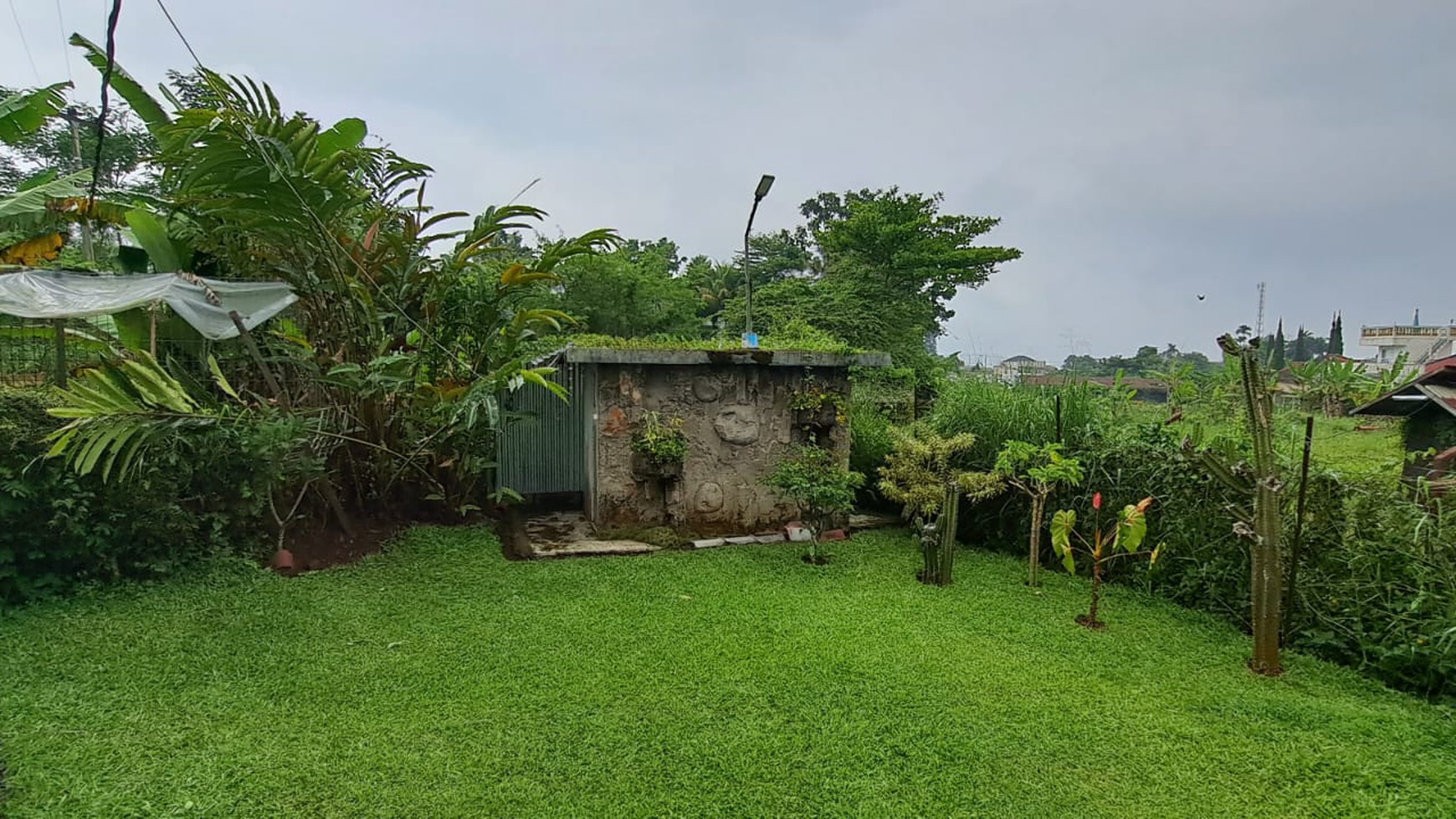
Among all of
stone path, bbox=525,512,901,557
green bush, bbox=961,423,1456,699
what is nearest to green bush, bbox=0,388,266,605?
stone path, bbox=525,512,901,557

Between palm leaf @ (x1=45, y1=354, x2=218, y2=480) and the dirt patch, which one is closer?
palm leaf @ (x1=45, y1=354, x2=218, y2=480)

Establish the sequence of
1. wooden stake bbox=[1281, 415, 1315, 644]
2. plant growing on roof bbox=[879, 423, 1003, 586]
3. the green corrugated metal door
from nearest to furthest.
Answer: wooden stake bbox=[1281, 415, 1315, 644]
plant growing on roof bbox=[879, 423, 1003, 586]
the green corrugated metal door

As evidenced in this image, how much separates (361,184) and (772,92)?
6186 millimetres

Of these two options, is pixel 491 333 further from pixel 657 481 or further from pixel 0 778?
pixel 0 778

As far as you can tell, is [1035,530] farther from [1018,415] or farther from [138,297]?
[138,297]

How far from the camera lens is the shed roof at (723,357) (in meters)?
4.56

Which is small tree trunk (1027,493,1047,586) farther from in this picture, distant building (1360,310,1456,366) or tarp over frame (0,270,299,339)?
distant building (1360,310,1456,366)

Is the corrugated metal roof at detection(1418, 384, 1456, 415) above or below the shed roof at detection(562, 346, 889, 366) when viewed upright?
below

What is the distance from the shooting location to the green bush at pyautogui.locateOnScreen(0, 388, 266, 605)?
317 centimetres

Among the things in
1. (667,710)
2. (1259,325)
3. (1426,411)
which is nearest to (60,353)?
(667,710)

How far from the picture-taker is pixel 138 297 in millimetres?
3762

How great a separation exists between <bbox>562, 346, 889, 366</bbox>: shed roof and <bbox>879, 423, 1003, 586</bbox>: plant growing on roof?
→ 0.72 meters

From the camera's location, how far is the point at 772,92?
8.93 meters

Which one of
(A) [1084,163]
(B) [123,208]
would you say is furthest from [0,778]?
(A) [1084,163]
